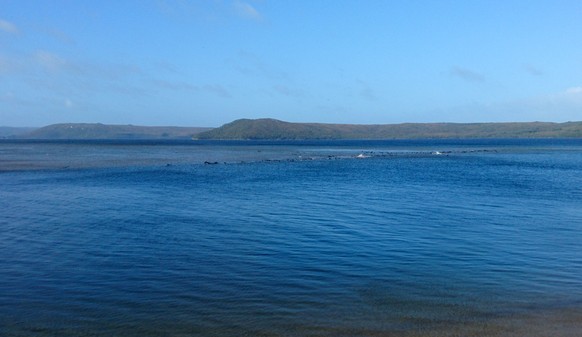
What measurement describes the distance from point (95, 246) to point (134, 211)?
8092mm

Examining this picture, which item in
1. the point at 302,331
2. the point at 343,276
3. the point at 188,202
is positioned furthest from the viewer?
the point at 188,202

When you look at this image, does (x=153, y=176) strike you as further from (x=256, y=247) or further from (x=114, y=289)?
(x=114, y=289)

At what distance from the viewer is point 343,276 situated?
13875mm

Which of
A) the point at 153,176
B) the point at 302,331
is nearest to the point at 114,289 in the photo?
the point at 302,331

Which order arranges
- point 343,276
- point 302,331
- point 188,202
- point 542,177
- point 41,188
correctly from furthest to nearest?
point 542,177 → point 41,188 → point 188,202 → point 343,276 → point 302,331

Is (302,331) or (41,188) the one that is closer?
(302,331)

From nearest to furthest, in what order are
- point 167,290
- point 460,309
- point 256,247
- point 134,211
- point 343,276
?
point 460,309 < point 167,290 < point 343,276 < point 256,247 < point 134,211

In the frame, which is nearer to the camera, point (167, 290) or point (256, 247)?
point (167, 290)

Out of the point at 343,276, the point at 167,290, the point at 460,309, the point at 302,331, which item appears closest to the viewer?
the point at 302,331

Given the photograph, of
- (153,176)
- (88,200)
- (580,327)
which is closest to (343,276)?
(580,327)

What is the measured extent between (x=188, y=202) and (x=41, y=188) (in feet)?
38.7

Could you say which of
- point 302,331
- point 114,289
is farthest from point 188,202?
point 302,331

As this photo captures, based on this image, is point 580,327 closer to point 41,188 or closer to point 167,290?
point 167,290

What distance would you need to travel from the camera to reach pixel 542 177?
44.6 meters
